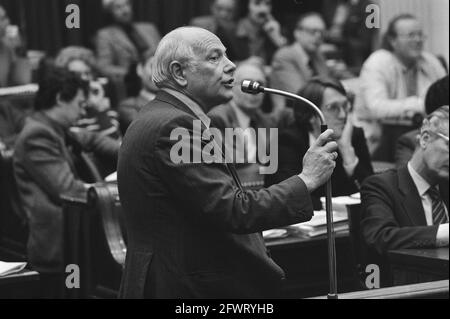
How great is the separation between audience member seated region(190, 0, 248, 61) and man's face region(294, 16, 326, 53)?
2.13ft

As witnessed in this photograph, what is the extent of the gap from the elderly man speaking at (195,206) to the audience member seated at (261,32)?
6.27 meters

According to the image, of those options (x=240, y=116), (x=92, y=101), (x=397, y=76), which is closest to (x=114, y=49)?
(x=92, y=101)

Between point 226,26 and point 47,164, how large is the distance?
3719mm

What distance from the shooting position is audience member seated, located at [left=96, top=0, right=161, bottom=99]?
8500 mm

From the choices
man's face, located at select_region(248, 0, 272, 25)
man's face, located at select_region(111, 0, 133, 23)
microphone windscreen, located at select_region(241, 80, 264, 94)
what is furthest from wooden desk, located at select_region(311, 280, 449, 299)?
man's face, located at select_region(248, 0, 272, 25)

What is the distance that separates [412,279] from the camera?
348 centimetres

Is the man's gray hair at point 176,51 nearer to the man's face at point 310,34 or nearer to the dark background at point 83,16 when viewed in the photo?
the man's face at point 310,34

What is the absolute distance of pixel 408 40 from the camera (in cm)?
709

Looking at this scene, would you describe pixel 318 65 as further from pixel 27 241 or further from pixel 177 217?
pixel 177 217

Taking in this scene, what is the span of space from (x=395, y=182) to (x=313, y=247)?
726 millimetres

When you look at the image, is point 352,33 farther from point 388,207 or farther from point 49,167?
point 388,207

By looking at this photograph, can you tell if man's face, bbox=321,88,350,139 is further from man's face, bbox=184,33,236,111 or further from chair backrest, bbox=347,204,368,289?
man's face, bbox=184,33,236,111

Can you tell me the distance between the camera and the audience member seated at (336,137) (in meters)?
4.87
